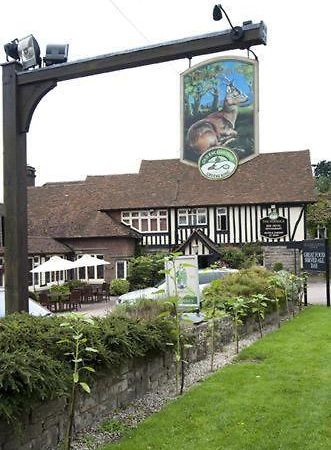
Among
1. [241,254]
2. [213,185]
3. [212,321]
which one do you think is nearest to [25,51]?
[212,321]

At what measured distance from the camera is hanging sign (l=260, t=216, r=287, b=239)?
31828 millimetres

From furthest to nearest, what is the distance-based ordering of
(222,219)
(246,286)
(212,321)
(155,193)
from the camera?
(155,193) → (222,219) → (246,286) → (212,321)

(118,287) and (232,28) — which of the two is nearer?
(232,28)

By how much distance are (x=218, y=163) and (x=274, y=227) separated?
26.8 meters

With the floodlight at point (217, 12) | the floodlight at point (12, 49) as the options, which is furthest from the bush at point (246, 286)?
the floodlight at point (217, 12)

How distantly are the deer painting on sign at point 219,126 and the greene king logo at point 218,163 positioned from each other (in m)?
0.07

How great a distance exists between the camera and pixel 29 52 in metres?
6.88

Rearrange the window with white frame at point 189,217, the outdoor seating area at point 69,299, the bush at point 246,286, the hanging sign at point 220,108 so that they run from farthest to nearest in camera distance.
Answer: the window with white frame at point 189,217
the outdoor seating area at point 69,299
the bush at point 246,286
the hanging sign at point 220,108

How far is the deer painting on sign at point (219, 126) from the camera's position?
18.3 ft

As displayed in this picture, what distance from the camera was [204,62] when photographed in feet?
19.4

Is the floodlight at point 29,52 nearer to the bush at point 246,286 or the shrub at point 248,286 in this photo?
the shrub at point 248,286

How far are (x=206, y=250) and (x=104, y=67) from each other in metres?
25.1

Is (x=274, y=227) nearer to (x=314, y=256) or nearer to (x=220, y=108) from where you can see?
(x=314, y=256)

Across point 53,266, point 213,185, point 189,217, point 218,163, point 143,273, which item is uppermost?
point 213,185
